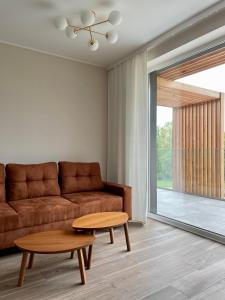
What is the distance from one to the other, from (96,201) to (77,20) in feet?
7.18

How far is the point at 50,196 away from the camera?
3207 millimetres

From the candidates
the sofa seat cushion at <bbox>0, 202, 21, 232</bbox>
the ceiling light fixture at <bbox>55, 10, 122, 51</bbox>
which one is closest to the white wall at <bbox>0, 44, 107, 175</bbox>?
the ceiling light fixture at <bbox>55, 10, 122, 51</bbox>

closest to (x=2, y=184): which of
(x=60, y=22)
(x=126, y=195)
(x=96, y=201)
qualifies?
(x=96, y=201)

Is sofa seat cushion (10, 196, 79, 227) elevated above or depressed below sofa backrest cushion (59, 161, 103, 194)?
below

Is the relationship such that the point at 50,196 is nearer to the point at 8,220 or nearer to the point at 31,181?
the point at 31,181

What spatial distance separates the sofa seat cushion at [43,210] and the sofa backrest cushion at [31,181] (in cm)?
14

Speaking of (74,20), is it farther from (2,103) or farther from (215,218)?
(215,218)

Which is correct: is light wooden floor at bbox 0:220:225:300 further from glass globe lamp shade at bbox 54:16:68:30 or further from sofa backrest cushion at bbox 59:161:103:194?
glass globe lamp shade at bbox 54:16:68:30

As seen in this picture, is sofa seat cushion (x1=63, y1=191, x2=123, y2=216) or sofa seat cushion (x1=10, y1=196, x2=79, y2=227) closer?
sofa seat cushion (x1=10, y1=196, x2=79, y2=227)

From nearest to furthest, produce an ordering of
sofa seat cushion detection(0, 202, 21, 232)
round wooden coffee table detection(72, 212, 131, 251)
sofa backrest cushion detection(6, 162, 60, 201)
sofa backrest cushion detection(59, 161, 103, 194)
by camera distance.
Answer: round wooden coffee table detection(72, 212, 131, 251) → sofa seat cushion detection(0, 202, 21, 232) → sofa backrest cushion detection(6, 162, 60, 201) → sofa backrest cushion detection(59, 161, 103, 194)

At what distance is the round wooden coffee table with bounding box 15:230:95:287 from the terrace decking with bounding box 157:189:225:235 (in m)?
1.81

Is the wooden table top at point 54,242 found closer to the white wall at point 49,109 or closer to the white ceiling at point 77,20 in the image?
the white wall at point 49,109

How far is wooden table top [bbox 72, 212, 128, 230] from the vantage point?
88.6 inches

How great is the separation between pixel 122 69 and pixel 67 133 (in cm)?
138
